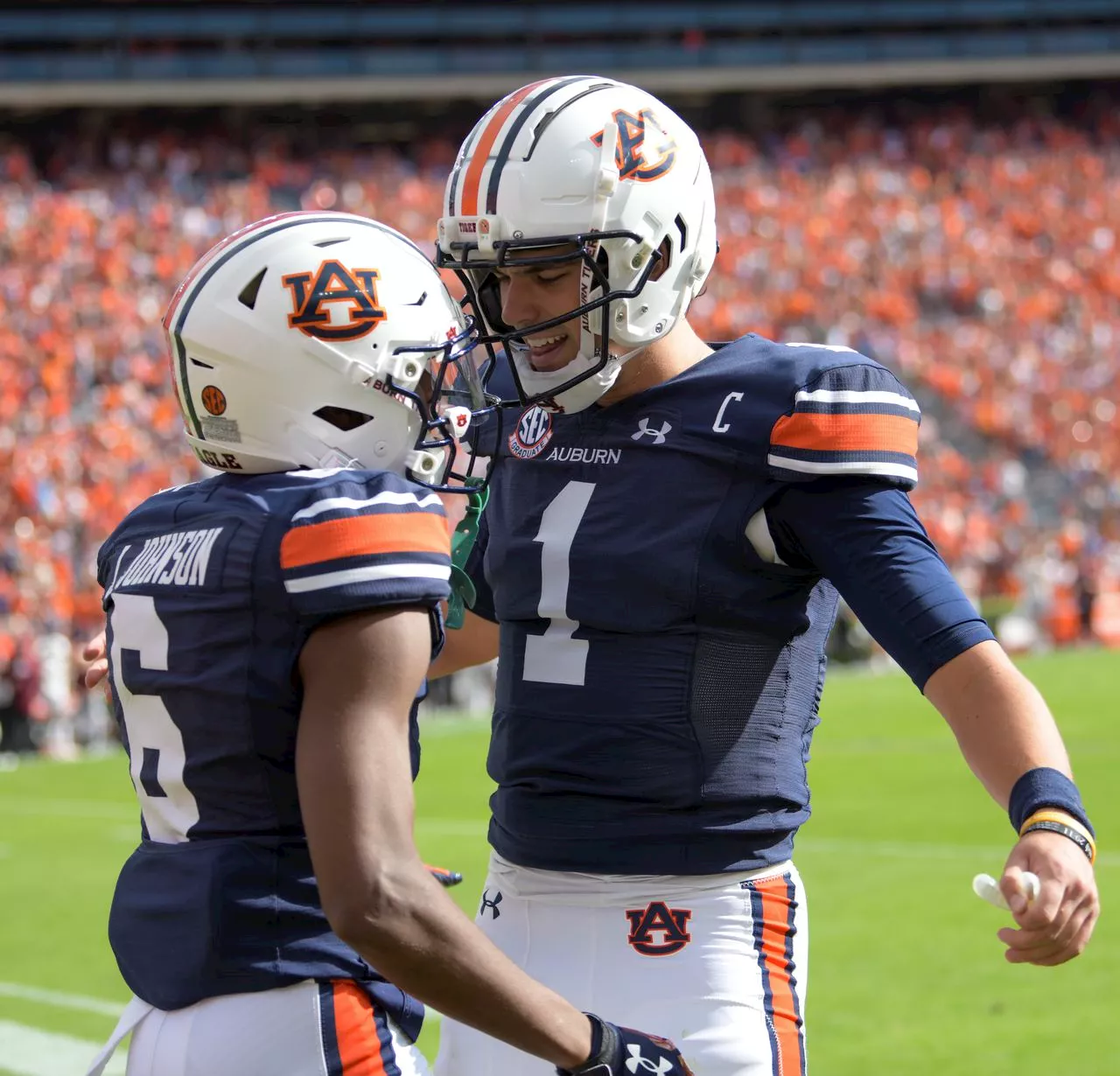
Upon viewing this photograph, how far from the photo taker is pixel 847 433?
2326 mm

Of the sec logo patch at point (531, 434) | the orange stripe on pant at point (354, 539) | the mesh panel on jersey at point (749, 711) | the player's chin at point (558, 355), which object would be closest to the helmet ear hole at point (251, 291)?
the orange stripe on pant at point (354, 539)

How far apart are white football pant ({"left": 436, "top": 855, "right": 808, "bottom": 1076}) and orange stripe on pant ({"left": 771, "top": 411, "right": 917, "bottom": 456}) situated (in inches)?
24.2

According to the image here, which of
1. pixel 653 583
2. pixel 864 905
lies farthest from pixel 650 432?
pixel 864 905

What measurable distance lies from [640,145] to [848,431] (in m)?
0.57

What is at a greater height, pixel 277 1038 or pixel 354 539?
pixel 354 539

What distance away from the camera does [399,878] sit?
1789mm

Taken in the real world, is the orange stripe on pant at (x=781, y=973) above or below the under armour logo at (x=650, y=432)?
below

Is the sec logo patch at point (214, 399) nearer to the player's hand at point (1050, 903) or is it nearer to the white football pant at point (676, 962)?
the white football pant at point (676, 962)

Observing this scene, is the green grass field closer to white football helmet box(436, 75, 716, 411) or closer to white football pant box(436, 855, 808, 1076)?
white football pant box(436, 855, 808, 1076)

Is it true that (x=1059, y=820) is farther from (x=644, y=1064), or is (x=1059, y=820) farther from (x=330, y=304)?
(x=330, y=304)

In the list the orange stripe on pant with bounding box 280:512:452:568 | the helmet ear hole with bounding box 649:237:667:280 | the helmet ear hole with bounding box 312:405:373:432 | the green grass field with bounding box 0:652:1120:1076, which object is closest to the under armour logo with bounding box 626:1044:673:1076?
the orange stripe on pant with bounding box 280:512:452:568

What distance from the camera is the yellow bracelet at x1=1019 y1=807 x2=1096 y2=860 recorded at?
1.99 metres

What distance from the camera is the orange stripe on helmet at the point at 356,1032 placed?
76.0 inches

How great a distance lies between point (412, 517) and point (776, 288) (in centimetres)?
2162
